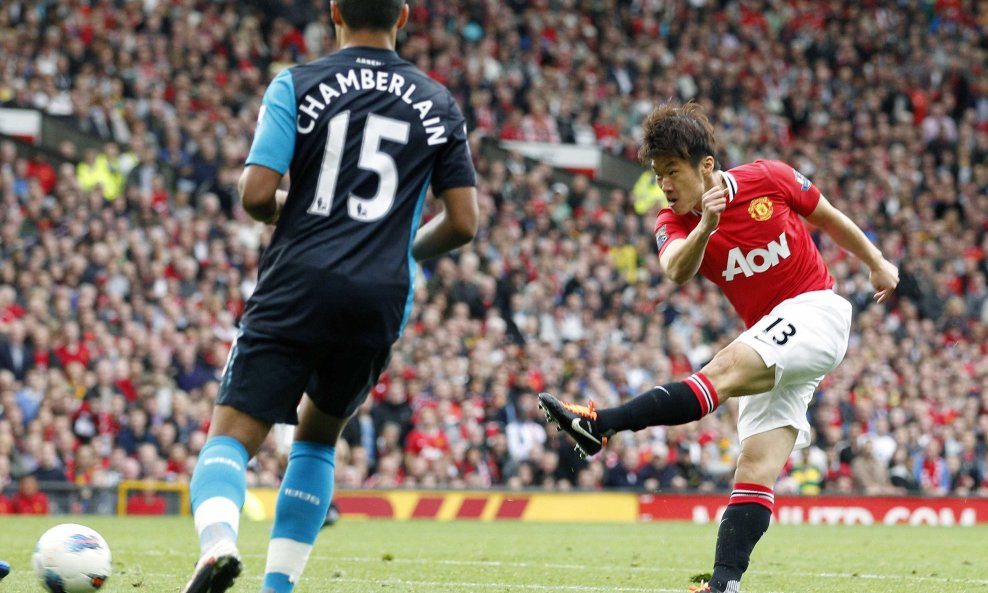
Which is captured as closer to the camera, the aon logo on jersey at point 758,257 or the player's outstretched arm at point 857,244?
the aon logo on jersey at point 758,257

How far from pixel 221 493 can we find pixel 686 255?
2.37 m

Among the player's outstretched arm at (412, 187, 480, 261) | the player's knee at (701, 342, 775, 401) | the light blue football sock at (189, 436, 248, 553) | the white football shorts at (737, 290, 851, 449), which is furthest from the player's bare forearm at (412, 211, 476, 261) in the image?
the white football shorts at (737, 290, 851, 449)

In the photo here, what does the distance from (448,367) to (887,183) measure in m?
10.7

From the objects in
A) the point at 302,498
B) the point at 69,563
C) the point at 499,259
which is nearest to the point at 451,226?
the point at 302,498

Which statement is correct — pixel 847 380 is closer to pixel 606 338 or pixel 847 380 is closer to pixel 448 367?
pixel 606 338

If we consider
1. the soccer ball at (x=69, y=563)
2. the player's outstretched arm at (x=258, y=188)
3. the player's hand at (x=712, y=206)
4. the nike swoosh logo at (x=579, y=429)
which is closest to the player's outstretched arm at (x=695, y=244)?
the player's hand at (x=712, y=206)

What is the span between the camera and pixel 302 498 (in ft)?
16.8

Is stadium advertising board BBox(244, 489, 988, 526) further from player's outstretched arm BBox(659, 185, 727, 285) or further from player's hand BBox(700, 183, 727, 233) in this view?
player's hand BBox(700, 183, 727, 233)

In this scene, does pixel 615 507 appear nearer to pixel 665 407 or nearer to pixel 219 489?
pixel 665 407

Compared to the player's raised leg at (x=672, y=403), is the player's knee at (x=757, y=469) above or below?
below

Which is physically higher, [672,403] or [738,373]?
[738,373]

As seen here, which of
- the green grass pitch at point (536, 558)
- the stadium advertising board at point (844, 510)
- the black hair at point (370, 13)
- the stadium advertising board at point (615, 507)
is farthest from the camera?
the stadium advertising board at point (844, 510)

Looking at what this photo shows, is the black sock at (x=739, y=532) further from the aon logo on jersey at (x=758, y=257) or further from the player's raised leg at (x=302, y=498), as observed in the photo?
the player's raised leg at (x=302, y=498)

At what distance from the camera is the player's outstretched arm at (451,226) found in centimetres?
491
